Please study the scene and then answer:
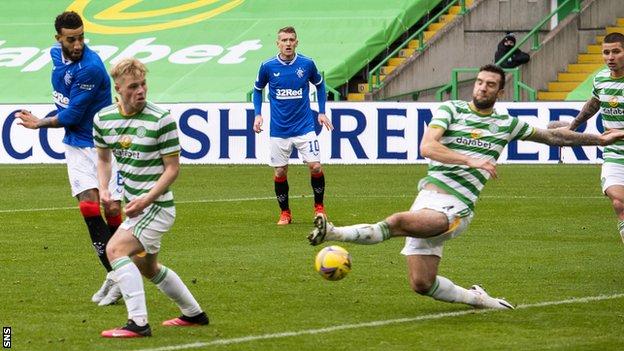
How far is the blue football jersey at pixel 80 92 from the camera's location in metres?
11.4

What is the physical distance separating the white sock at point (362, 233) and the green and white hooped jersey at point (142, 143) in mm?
1193

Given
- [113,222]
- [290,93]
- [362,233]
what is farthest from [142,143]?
[290,93]

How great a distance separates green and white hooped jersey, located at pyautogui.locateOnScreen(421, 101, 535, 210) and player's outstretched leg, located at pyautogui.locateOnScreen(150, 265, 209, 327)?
2.03 m

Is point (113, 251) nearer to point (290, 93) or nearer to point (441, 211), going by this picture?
point (441, 211)

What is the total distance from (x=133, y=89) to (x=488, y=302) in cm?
320

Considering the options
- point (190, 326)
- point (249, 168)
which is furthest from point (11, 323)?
point (249, 168)

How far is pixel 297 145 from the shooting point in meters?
18.0

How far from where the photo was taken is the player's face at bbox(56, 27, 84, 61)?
36.8 feet

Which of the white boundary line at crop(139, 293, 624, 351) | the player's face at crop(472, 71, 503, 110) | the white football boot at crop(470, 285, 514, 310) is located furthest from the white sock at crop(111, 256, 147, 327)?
the player's face at crop(472, 71, 503, 110)

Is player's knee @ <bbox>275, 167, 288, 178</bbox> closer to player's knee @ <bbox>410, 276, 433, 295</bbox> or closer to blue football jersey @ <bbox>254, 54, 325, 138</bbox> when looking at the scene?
blue football jersey @ <bbox>254, 54, 325, 138</bbox>

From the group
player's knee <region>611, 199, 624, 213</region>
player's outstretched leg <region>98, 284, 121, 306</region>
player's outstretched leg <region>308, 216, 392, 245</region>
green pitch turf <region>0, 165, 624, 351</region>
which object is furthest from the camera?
player's knee <region>611, 199, 624, 213</region>

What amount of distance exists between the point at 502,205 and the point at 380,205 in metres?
1.72

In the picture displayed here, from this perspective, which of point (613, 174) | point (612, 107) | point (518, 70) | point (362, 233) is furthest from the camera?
point (518, 70)

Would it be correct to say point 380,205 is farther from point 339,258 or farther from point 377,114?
point 339,258
